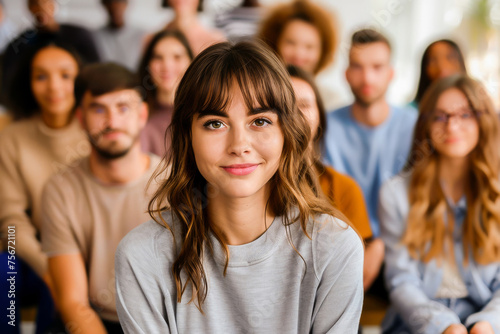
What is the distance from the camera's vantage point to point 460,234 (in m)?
1.18

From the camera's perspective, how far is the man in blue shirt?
4.71 feet

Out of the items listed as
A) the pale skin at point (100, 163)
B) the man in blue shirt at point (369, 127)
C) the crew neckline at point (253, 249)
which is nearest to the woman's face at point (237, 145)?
the crew neckline at point (253, 249)

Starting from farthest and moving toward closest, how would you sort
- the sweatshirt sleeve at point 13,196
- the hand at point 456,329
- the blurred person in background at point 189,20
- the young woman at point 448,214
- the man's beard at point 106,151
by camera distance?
1. the blurred person in background at point 189,20
2. the sweatshirt sleeve at point 13,196
3. the man's beard at point 106,151
4. the young woman at point 448,214
5. the hand at point 456,329

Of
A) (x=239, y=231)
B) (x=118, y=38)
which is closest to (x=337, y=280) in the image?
(x=239, y=231)

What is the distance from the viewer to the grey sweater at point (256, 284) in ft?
2.71

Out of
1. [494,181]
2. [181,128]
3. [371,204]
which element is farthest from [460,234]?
[181,128]

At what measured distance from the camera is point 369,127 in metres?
1.47

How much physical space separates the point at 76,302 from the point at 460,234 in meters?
0.96

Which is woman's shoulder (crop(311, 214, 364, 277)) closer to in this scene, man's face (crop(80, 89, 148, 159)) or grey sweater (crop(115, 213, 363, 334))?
grey sweater (crop(115, 213, 363, 334))

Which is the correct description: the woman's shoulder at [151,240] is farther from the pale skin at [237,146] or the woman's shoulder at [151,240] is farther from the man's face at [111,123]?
the man's face at [111,123]

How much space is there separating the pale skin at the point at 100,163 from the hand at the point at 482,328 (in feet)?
2.76

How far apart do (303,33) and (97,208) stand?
0.83 metres

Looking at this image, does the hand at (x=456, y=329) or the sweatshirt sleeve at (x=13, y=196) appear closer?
the hand at (x=456, y=329)

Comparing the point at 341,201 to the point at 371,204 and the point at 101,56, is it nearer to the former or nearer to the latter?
the point at 371,204
